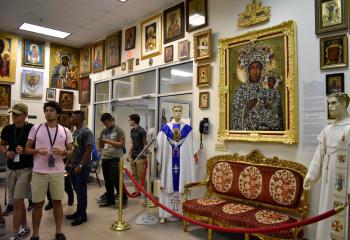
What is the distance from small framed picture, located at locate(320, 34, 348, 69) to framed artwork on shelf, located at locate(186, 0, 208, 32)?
2072 millimetres

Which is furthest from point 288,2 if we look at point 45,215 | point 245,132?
point 45,215

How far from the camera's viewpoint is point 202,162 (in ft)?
15.9

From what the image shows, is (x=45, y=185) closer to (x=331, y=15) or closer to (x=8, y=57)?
(x=331, y=15)

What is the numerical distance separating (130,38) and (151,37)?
2.73 feet

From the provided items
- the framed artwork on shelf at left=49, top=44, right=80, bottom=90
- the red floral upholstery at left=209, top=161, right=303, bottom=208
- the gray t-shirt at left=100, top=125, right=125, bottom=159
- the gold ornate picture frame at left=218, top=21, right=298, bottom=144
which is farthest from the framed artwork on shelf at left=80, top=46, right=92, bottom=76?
the red floral upholstery at left=209, top=161, right=303, bottom=208

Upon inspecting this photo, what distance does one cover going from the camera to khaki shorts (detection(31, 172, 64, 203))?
10.4 feet

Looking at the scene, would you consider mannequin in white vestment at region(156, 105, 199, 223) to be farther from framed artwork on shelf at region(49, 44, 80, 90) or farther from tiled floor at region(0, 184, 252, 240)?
framed artwork on shelf at region(49, 44, 80, 90)

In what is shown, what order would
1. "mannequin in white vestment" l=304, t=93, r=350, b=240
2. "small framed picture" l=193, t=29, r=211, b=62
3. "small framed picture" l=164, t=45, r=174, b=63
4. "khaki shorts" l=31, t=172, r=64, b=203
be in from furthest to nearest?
"small framed picture" l=164, t=45, r=174, b=63, "small framed picture" l=193, t=29, r=211, b=62, "khaki shorts" l=31, t=172, r=64, b=203, "mannequin in white vestment" l=304, t=93, r=350, b=240

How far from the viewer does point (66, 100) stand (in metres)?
8.37

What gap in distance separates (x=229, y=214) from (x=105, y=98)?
5266 mm

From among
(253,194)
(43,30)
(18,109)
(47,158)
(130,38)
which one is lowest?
(253,194)

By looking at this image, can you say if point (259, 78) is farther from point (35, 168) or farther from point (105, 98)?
point (105, 98)

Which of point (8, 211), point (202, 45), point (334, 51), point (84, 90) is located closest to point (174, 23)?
point (202, 45)

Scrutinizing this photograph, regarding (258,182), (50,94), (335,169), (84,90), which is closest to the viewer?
(335,169)
